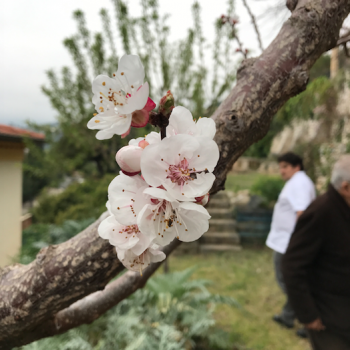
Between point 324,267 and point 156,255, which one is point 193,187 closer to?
point 156,255

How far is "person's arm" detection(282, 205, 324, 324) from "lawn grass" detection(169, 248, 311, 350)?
161 cm

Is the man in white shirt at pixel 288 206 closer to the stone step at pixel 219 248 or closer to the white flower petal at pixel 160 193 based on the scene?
the stone step at pixel 219 248

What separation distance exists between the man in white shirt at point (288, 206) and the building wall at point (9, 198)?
4001mm

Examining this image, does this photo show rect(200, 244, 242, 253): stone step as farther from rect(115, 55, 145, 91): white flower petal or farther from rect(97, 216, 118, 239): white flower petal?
rect(115, 55, 145, 91): white flower petal

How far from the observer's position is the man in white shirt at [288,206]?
3.06 metres

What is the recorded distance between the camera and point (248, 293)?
4094 mm

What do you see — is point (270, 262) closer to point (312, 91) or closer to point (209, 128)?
point (312, 91)

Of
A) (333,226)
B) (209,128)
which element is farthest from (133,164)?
(333,226)

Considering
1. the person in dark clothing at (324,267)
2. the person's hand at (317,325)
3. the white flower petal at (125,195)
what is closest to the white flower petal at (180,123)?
the white flower petal at (125,195)

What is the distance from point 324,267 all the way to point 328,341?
0.52 m

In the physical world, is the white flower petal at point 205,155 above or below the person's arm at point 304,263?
above

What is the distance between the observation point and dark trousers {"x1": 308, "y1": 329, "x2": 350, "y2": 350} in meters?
1.76

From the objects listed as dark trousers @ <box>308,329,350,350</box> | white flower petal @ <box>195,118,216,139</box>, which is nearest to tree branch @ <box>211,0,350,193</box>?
white flower petal @ <box>195,118,216,139</box>

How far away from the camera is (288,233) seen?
3098 mm
